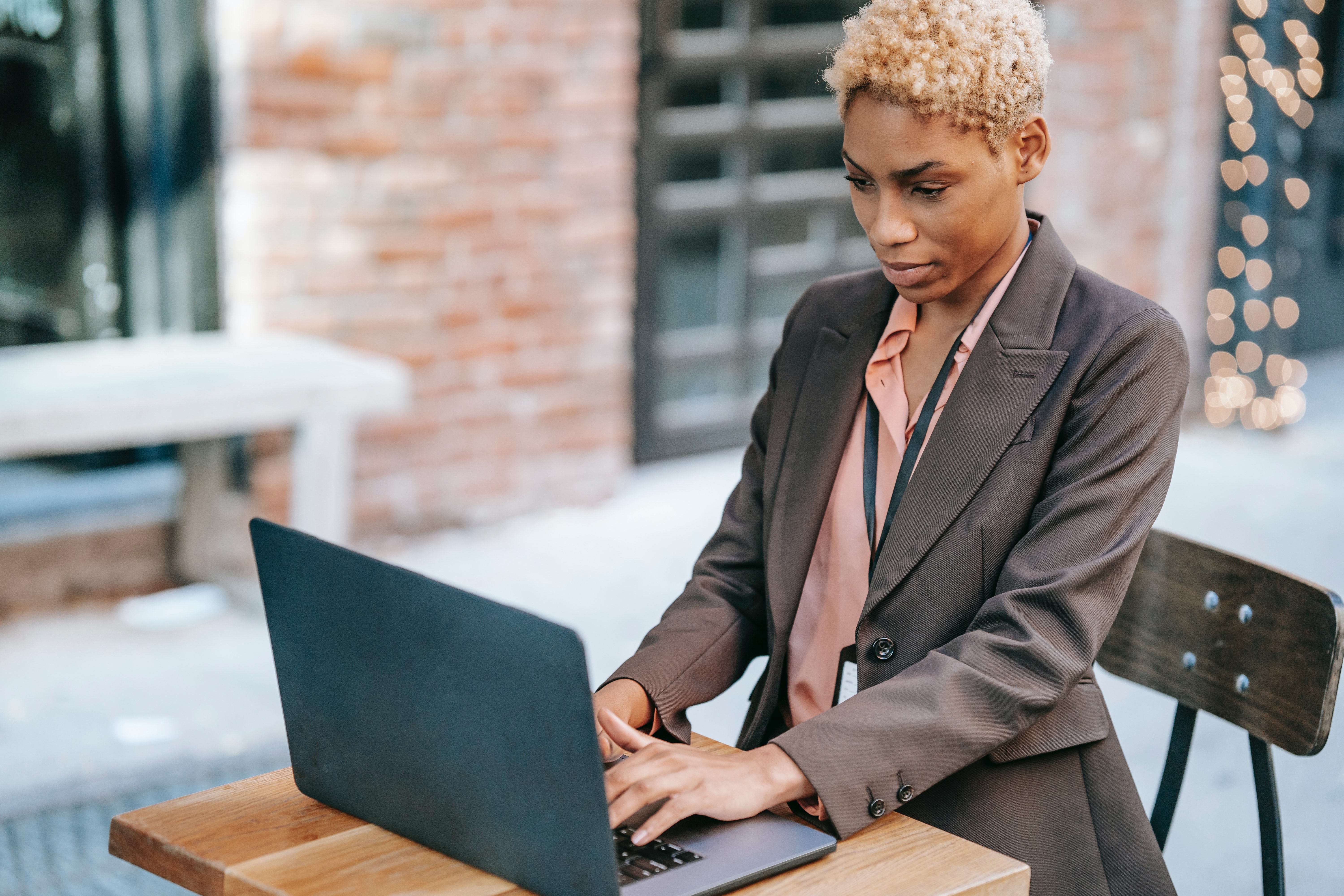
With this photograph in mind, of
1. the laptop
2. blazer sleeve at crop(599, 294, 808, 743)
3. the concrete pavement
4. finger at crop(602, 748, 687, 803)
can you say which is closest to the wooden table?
the laptop

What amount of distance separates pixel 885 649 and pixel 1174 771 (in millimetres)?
562

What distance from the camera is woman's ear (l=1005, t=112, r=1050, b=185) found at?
1398 mm

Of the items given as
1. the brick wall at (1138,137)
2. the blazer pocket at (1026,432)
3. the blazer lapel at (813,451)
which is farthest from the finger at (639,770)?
the brick wall at (1138,137)

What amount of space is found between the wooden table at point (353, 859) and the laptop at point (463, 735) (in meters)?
0.02

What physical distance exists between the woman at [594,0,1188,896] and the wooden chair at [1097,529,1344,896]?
0.26 metres

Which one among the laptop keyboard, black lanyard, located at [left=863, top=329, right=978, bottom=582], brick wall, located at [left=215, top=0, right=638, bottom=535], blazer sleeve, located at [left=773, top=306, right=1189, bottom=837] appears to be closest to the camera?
the laptop keyboard

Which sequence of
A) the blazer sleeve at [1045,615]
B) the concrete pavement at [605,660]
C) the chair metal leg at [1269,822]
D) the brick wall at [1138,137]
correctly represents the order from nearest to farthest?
1. the blazer sleeve at [1045,615]
2. the chair metal leg at [1269,822]
3. the concrete pavement at [605,660]
4. the brick wall at [1138,137]

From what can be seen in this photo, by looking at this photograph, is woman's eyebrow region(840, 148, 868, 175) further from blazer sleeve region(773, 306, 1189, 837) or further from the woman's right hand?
the woman's right hand

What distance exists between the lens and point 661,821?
1197 millimetres

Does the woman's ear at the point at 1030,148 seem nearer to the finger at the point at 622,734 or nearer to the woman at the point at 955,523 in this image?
the woman at the point at 955,523

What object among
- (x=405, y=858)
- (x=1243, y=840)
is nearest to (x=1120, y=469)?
(x=405, y=858)

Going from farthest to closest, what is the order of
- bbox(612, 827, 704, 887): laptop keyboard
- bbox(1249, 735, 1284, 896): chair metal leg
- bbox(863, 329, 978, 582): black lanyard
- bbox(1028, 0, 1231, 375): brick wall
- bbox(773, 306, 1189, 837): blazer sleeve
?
bbox(1028, 0, 1231, 375): brick wall < bbox(1249, 735, 1284, 896): chair metal leg < bbox(863, 329, 978, 582): black lanyard < bbox(773, 306, 1189, 837): blazer sleeve < bbox(612, 827, 704, 887): laptop keyboard

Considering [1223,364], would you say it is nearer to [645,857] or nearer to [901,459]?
[901,459]

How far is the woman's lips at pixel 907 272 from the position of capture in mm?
1424
